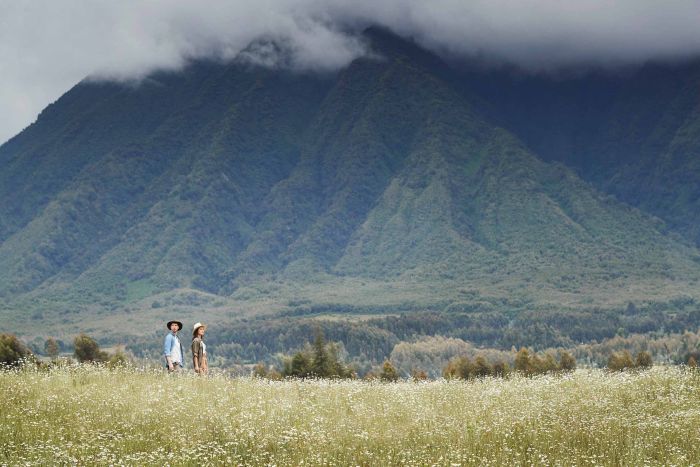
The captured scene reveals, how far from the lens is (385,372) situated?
111 metres

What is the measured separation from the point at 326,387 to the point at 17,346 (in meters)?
42.9

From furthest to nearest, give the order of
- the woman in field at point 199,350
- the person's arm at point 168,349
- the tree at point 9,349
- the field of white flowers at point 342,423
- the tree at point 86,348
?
1. the tree at point 86,348
2. the tree at point 9,349
3. the person's arm at point 168,349
4. the woman in field at point 199,350
5. the field of white flowers at point 342,423

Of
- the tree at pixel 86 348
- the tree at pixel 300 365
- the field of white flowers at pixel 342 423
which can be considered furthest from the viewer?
the tree at pixel 300 365

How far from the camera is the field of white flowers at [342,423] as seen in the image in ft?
62.1

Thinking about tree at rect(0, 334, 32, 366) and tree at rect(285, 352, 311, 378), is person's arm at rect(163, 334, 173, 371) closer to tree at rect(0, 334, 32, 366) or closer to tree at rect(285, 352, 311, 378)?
tree at rect(0, 334, 32, 366)

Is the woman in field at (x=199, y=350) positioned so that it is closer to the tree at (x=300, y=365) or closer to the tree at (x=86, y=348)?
the tree at (x=86, y=348)

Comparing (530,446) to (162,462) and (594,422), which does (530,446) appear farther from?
(162,462)

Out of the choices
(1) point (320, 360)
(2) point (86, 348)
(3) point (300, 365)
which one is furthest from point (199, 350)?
(3) point (300, 365)

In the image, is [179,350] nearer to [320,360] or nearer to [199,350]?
[199,350]

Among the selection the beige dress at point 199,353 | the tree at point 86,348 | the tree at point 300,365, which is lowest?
the tree at point 300,365

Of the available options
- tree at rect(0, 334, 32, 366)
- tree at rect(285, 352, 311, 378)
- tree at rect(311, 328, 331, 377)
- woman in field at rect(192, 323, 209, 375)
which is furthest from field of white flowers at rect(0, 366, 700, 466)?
tree at rect(285, 352, 311, 378)

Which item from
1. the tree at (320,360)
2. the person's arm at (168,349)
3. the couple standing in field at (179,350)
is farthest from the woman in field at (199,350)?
the tree at (320,360)

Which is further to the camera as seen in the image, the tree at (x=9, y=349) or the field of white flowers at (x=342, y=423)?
the tree at (x=9, y=349)

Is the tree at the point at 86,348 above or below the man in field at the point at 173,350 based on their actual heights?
below
